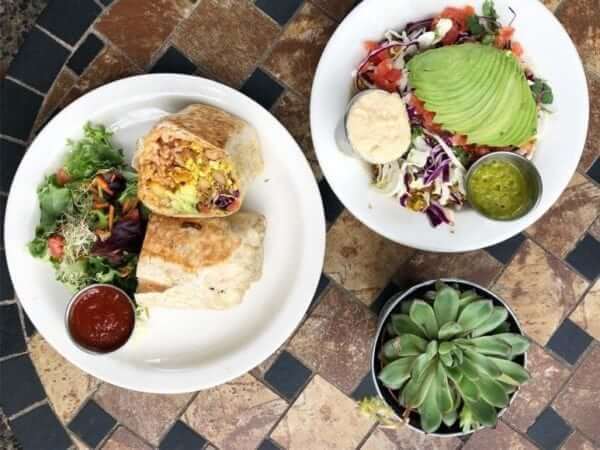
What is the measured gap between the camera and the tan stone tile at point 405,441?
10.2 ft

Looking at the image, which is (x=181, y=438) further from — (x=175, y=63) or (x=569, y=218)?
(x=569, y=218)

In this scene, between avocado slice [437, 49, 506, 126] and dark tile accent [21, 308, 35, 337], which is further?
dark tile accent [21, 308, 35, 337]

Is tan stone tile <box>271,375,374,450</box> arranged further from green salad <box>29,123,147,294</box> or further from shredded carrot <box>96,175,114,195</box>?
shredded carrot <box>96,175,114,195</box>

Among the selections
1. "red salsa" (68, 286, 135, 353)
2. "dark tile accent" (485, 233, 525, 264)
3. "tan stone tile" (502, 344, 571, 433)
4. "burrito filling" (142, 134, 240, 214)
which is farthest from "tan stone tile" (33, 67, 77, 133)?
"tan stone tile" (502, 344, 571, 433)

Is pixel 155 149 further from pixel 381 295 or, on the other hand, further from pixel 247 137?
pixel 381 295

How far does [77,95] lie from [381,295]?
1605 mm

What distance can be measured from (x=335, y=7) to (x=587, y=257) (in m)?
1.60

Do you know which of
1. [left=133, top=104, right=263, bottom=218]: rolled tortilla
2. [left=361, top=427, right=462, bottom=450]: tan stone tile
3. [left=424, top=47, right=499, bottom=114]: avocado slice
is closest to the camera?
[left=424, top=47, right=499, bottom=114]: avocado slice

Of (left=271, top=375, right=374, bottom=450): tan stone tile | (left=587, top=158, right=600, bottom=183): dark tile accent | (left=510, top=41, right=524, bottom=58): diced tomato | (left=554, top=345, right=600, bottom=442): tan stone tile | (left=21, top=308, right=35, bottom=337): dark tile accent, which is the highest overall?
(left=510, top=41, right=524, bottom=58): diced tomato

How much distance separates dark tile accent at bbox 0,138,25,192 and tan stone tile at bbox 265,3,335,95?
3.80 feet

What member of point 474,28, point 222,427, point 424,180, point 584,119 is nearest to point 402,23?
point 474,28

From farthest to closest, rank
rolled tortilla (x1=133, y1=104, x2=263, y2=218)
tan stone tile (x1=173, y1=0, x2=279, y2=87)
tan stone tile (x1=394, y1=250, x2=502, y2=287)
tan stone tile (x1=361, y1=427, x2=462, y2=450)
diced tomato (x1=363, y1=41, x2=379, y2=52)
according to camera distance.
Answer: tan stone tile (x1=361, y1=427, x2=462, y2=450) → tan stone tile (x1=394, y1=250, x2=502, y2=287) → tan stone tile (x1=173, y1=0, x2=279, y2=87) → diced tomato (x1=363, y1=41, x2=379, y2=52) → rolled tortilla (x1=133, y1=104, x2=263, y2=218)

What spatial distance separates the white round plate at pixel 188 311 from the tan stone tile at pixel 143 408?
0.95 feet

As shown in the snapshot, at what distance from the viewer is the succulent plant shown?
7.75 feet
